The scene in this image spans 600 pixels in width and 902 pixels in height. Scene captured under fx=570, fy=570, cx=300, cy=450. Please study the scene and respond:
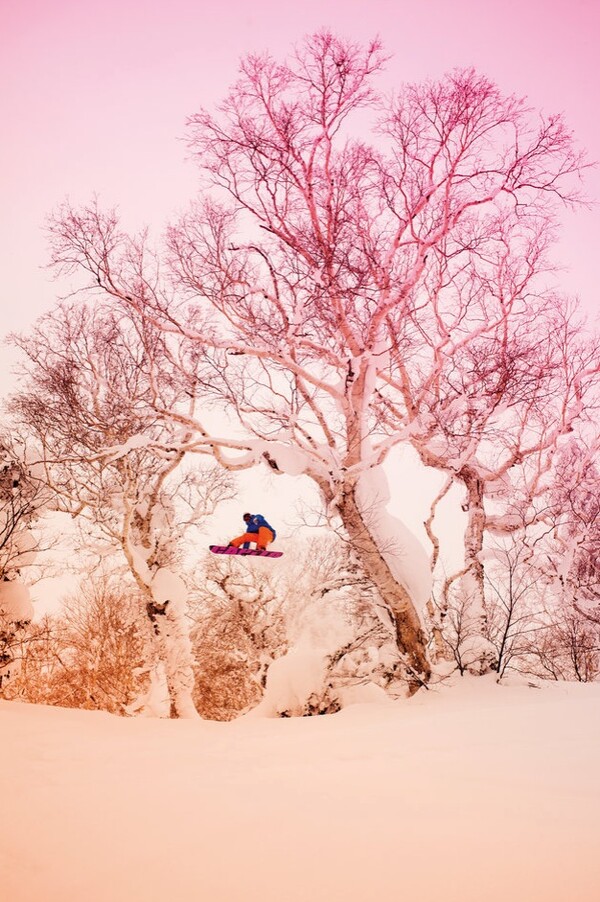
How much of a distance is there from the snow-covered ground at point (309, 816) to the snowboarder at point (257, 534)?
3286 mm

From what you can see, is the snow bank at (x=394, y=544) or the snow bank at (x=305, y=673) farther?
the snow bank at (x=394, y=544)

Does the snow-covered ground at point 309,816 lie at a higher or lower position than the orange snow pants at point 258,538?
lower

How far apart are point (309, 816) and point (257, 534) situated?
534 cm

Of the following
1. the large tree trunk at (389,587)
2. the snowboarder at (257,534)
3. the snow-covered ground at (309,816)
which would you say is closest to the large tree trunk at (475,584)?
the large tree trunk at (389,587)

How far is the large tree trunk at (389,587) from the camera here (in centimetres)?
890

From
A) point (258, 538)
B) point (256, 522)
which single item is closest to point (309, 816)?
point (258, 538)

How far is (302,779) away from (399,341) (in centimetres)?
785

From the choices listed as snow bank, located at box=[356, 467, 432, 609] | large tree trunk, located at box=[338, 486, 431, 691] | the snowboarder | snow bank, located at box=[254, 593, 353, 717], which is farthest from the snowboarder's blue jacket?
snow bank, located at box=[254, 593, 353, 717]

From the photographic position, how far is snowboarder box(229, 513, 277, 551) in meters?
7.93

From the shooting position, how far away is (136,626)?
18.6 meters

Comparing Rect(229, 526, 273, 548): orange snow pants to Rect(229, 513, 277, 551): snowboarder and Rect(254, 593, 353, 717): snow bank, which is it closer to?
Rect(229, 513, 277, 551): snowboarder

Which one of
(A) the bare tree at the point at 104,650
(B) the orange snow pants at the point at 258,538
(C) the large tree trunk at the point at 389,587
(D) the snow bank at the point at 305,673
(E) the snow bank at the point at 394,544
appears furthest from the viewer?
(A) the bare tree at the point at 104,650

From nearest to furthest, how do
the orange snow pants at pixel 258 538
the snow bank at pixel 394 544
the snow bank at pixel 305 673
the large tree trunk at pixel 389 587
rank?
the orange snow pants at pixel 258 538 → the large tree trunk at pixel 389 587 → the snow bank at pixel 305 673 → the snow bank at pixel 394 544

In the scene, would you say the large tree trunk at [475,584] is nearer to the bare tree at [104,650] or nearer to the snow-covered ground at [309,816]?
the snow-covered ground at [309,816]
